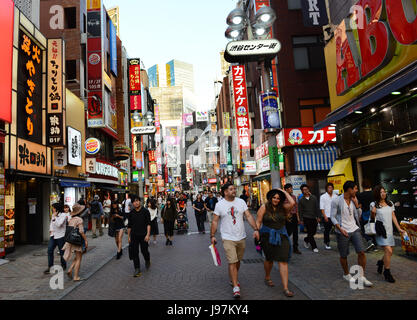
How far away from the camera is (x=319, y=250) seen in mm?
9250

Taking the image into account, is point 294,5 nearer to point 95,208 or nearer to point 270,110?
point 270,110

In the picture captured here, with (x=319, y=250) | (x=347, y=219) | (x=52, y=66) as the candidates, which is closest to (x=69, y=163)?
(x=52, y=66)

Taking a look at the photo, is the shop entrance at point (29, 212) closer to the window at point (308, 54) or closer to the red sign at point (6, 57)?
the red sign at point (6, 57)

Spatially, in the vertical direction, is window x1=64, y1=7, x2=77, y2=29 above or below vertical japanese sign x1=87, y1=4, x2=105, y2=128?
above

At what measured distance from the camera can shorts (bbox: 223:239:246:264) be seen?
5488 mm

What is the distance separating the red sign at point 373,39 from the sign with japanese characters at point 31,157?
1248 centimetres

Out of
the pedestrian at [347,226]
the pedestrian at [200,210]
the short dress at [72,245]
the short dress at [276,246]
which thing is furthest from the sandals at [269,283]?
the pedestrian at [200,210]

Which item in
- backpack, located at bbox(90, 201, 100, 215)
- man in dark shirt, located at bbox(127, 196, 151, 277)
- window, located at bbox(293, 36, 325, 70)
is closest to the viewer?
man in dark shirt, located at bbox(127, 196, 151, 277)

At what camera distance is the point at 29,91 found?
42.7ft

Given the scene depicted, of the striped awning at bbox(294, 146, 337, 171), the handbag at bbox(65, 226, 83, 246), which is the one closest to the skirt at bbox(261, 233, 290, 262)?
the handbag at bbox(65, 226, 83, 246)

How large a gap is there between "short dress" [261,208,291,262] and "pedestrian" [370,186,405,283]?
1.83 metres

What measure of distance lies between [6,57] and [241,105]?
21.2m

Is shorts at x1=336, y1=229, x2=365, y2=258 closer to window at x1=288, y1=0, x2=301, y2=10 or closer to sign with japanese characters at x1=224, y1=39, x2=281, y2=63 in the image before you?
sign with japanese characters at x1=224, y1=39, x2=281, y2=63
